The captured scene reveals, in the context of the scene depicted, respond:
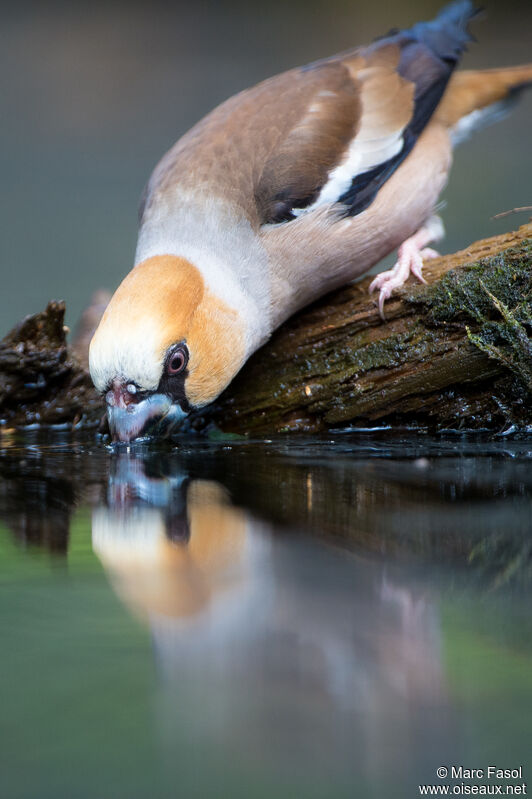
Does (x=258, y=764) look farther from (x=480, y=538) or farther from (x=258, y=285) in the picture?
(x=258, y=285)

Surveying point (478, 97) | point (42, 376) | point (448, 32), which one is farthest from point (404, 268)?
point (42, 376)

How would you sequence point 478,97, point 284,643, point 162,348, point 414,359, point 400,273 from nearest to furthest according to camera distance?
point 284,643
point 162,348
point 414,359
point 400,273
point 478,97

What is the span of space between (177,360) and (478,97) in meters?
2.65

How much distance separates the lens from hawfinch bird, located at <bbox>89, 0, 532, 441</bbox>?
2.92 meters

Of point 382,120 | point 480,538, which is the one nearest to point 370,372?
point 382,120

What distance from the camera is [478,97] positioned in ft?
14.1

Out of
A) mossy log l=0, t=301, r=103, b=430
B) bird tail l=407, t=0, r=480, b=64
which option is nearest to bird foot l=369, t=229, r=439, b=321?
bird tail l=407, t=0, r=480, b=64

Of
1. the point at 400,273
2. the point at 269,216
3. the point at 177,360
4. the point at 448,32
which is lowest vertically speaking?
the point at 177,360

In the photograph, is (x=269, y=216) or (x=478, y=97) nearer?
(x=269, y=216)

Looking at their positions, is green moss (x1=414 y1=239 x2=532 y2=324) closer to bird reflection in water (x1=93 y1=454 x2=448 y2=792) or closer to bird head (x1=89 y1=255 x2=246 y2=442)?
bird head (x1=89 y1=255 x2=246 y2=442)

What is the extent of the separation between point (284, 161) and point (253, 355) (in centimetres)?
92

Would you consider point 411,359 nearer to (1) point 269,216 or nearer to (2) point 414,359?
(2) point 414,359

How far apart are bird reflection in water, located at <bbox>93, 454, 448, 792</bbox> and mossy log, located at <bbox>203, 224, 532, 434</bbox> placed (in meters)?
1.76

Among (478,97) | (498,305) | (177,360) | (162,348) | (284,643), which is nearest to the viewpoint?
Answer: (284,643)
